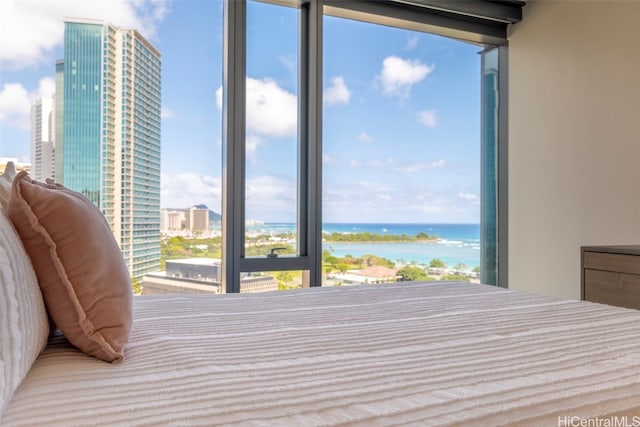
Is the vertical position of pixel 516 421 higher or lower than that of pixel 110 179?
lower

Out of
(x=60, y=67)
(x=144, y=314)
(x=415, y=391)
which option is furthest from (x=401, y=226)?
(x=415, y=391)

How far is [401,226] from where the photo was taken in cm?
490

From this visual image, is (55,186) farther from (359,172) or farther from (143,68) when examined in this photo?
(359,172)

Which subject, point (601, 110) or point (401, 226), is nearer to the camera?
point (601, 110)

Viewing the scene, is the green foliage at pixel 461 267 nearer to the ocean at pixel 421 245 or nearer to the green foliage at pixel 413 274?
the ocean at pixel 421 245

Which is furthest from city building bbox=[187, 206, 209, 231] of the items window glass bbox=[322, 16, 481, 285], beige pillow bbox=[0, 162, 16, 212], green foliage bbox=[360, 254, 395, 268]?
beige pillow bbox=[0, 162, 16, 212]

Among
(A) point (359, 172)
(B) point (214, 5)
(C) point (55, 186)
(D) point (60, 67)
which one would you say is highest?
(B) point (214, 5)

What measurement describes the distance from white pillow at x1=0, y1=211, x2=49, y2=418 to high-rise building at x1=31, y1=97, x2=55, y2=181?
2.07 meters

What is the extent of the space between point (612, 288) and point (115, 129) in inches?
113

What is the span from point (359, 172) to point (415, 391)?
3.89m

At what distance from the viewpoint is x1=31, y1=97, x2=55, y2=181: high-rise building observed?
2.68m

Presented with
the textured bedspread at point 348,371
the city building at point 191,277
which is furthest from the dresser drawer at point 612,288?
the city building at point 191,277

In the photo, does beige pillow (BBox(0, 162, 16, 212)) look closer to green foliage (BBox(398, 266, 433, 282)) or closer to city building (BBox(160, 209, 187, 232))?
city building (BBox(160, 209, 187, 232))

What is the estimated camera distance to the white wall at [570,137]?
3.06 meters
